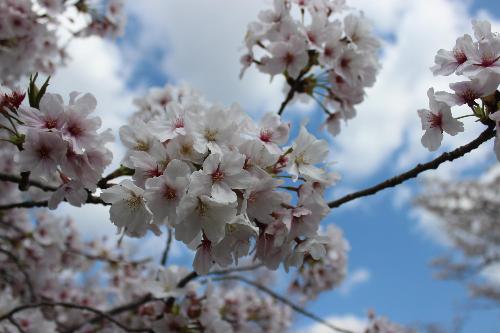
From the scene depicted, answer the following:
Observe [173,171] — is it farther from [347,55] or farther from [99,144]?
[347,55]

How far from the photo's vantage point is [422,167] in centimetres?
157

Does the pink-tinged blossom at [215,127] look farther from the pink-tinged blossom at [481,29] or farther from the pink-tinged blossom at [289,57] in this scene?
the pink-tinged blossom at [289,57]

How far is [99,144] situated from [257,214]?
0.57 metres

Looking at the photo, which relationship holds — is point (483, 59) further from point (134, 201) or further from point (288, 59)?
point (288, 59)

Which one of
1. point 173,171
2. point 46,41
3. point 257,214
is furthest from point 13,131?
point 46,41

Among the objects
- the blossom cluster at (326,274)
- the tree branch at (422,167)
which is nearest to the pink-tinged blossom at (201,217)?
the tree branch at (422,167)

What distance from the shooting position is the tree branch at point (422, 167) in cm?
139

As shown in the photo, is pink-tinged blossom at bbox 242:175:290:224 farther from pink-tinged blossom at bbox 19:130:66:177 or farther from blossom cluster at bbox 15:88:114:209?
pink-tinged blossom at bbox 19:130:66:177

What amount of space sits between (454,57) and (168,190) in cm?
97

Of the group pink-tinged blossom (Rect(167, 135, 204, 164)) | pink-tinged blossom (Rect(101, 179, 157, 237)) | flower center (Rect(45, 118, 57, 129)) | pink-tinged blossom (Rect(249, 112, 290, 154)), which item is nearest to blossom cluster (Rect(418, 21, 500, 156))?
pink-tinged blossom (Rect(249, 112, 290, 154))

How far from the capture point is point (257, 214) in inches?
61.4

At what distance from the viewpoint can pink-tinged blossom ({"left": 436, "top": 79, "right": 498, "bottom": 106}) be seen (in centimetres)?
133

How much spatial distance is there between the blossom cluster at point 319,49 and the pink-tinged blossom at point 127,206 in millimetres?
1305

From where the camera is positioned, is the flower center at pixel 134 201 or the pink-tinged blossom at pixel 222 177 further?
the flower center at pixel 134 201
